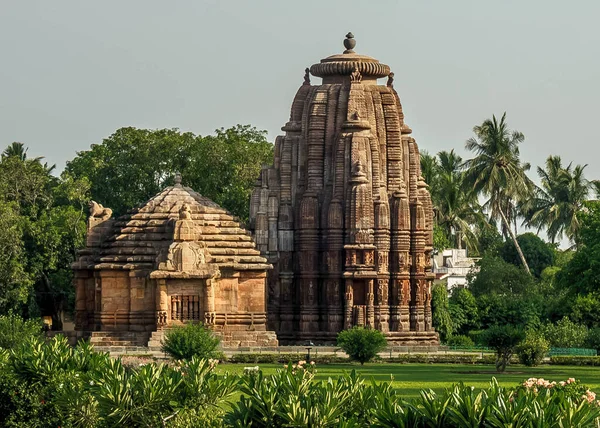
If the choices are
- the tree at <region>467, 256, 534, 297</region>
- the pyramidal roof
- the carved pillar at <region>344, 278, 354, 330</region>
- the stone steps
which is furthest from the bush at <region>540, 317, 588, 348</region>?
the tree at <region>467, 256, 534, 297</region>

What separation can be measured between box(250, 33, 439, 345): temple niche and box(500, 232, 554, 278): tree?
3863 cm

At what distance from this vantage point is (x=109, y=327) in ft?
191

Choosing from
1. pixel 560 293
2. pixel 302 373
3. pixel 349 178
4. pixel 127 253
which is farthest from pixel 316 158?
pixel 302 373

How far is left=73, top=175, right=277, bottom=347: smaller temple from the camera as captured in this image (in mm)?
57219

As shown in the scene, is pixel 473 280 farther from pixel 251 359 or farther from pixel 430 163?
pixel 251 359

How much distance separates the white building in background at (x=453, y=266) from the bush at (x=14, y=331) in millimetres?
47235

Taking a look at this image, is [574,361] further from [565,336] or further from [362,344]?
[565,336]

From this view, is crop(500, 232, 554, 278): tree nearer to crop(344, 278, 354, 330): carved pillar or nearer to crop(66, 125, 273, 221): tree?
crop(66, 125, 273, 221): tree

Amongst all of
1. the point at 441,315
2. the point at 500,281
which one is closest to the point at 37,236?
the point at 441,315

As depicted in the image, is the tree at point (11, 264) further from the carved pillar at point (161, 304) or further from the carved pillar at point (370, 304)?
the carved pillar at point (370, 304)

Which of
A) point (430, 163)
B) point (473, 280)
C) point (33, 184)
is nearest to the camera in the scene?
point (33, 184)

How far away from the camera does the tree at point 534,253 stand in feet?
335

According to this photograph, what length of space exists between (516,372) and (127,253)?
1725 cm

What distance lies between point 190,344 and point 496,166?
169 feet
